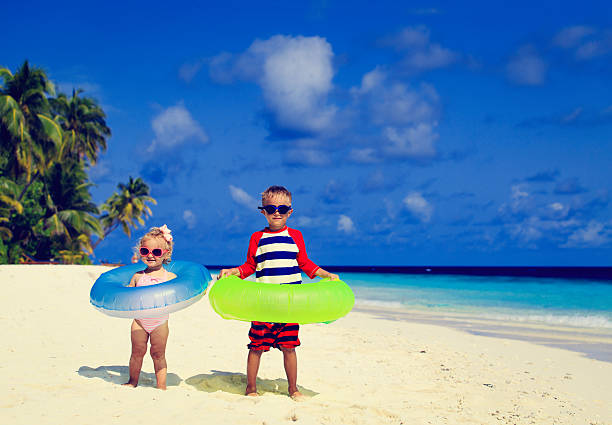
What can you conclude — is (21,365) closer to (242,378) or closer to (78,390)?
(78,390)

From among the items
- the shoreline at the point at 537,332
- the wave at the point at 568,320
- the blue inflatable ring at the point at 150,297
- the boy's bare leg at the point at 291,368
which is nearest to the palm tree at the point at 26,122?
the shoreline at the point at 537,332

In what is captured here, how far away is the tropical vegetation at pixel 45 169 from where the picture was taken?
76.6 feet

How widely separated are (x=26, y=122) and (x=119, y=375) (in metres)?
23.3

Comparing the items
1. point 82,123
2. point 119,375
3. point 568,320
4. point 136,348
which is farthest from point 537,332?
point 82,123

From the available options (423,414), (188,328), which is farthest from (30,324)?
(423,414)

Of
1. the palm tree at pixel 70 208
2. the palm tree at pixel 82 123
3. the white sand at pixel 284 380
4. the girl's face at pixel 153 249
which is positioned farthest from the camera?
the palm tree at pixel 82 123

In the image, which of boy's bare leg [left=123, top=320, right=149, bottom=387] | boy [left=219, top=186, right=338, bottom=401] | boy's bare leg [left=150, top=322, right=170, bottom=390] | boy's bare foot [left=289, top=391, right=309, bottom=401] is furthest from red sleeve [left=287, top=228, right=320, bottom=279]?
boy's bare leg [left=123, top=320, right=149, bottom=387]

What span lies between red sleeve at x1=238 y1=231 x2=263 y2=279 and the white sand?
0.92m

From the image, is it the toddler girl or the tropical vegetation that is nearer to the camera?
the toddler girl

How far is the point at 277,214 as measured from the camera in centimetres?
396

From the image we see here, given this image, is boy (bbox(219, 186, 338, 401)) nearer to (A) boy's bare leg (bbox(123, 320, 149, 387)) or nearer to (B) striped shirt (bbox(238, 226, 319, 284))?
(B) striped shirt (bbox(238, 226, 319, 284))

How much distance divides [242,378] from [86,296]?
711 cm

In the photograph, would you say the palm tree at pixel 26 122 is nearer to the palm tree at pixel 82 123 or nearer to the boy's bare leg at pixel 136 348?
the palm tree at pixel 82 123

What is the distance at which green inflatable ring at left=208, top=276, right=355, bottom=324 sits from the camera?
3604 millimetres
